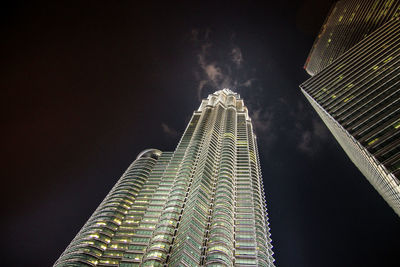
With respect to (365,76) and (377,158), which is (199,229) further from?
(365,76)

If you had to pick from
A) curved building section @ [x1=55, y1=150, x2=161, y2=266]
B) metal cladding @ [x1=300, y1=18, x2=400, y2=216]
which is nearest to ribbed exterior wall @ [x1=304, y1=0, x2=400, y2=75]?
metal cladding @ [x1=300, y1=18, x2=400, y2=216]

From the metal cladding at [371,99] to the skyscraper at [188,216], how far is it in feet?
153

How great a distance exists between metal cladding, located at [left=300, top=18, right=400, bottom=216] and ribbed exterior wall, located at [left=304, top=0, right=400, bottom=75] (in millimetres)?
13471

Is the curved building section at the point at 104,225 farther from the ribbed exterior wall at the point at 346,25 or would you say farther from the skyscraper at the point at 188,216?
the ribbed exterior wall at the point at 346,25

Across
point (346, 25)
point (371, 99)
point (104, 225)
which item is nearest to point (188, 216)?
point (104, 225)

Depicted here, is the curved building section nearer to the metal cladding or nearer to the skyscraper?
the skyscraper

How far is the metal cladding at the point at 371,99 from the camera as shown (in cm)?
6278

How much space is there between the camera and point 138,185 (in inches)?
5069

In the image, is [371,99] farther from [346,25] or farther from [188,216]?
[346,25]

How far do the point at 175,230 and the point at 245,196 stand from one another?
36.6 meters

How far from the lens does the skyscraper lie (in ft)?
258

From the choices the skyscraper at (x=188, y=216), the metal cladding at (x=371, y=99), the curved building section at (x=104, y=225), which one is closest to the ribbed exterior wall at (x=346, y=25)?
the metal cladding at (x=371, y=99)

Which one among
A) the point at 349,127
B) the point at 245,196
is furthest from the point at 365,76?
the point at 245,196

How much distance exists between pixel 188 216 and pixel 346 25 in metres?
142
